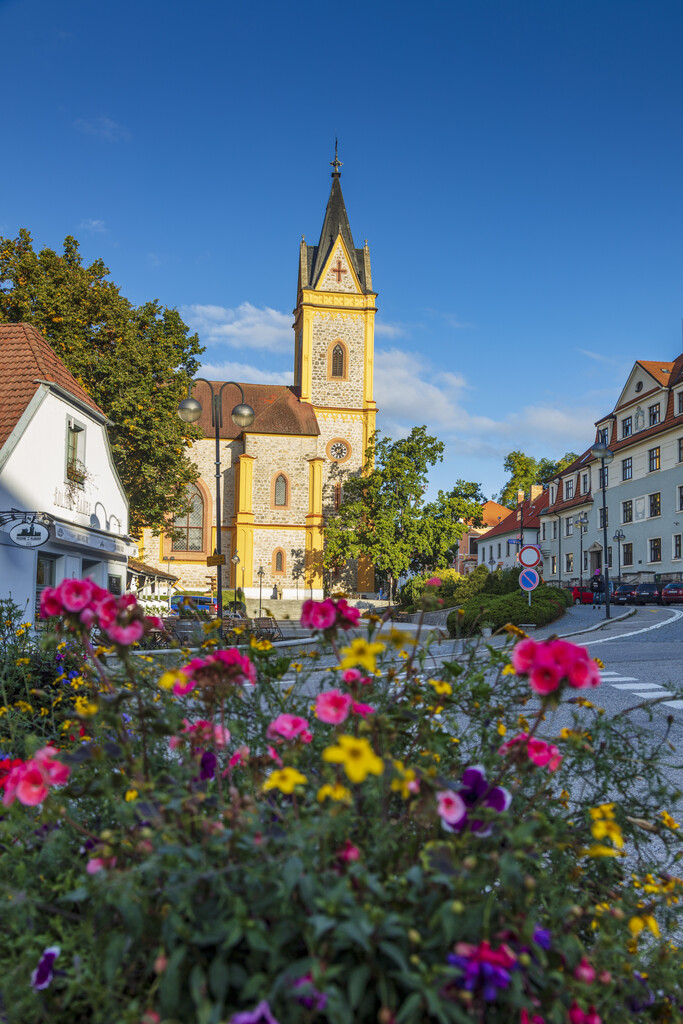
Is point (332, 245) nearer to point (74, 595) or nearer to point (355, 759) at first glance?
point (74, 595)

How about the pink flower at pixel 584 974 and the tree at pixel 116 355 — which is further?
the tree at pixel 116 355

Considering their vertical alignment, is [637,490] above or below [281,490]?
below

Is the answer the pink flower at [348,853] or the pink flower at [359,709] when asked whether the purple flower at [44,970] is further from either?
the pink flower at [359,709]

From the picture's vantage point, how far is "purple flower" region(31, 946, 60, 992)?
5.18 feet

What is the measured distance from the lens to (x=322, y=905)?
1.31 meters

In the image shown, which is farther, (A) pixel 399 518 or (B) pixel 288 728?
(A) pixel 399 518

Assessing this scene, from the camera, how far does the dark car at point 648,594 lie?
3222 cm

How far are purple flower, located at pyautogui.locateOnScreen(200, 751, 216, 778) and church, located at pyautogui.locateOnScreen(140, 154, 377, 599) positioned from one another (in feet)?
146

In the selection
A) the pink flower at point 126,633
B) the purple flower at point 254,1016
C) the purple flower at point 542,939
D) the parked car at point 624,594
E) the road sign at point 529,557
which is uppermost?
the road sign at point 529,557

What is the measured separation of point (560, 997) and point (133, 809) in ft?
3.37

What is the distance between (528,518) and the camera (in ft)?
193

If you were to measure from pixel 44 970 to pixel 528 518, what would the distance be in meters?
59.3

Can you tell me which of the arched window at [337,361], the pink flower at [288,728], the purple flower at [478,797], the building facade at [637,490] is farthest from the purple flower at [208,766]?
the arched window at [337,361]

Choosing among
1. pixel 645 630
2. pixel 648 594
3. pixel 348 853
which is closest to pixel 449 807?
pixel 348 853
